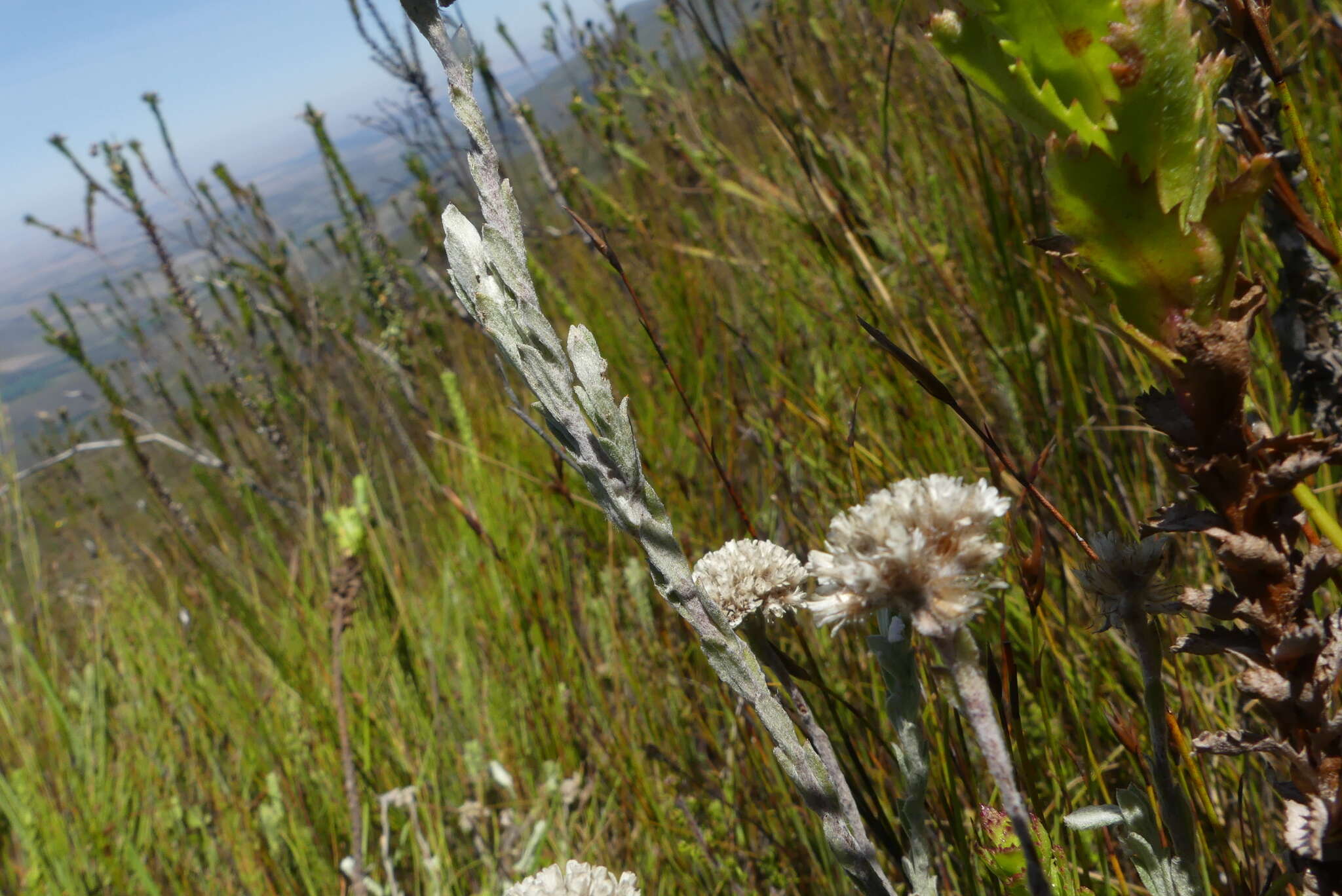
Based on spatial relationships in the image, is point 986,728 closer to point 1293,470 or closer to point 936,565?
point 936,565

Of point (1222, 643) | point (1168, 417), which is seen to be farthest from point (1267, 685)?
point (1168, 417)

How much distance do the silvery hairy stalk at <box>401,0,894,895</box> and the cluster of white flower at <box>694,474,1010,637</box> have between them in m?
0.09

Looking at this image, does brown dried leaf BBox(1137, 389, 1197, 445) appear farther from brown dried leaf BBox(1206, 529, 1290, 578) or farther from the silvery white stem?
the silvery white stem

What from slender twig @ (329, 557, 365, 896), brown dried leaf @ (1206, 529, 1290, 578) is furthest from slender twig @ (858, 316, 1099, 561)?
slender twig @ (329, 557, 365, 896)

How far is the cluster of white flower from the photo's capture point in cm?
42

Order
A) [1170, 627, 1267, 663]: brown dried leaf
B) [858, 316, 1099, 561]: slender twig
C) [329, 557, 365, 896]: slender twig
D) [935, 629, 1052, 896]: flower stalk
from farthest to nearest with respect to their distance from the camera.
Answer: [329, 557, 365, 896]: slender twig < [858, 316, 1099, 561]: slender twig < [1170, 627, 1267, 663]: brown dried leaf < [935, 629, 1052, 896]: flower stalk

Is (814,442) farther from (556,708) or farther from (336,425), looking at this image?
(336,425)

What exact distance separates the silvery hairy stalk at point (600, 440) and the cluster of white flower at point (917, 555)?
9cm

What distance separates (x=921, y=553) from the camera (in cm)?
42

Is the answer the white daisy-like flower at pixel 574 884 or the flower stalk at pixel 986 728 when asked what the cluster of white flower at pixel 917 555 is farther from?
the white daisy-like flower at pixel 574 884

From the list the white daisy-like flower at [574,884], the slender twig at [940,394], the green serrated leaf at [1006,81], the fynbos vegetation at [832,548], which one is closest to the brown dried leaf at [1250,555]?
the fynbos vegetation at [832,548]

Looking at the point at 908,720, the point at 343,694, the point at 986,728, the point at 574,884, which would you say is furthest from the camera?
the point at 343,694

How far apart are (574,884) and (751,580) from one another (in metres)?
0.29

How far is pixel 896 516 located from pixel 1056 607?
3.08 ft
